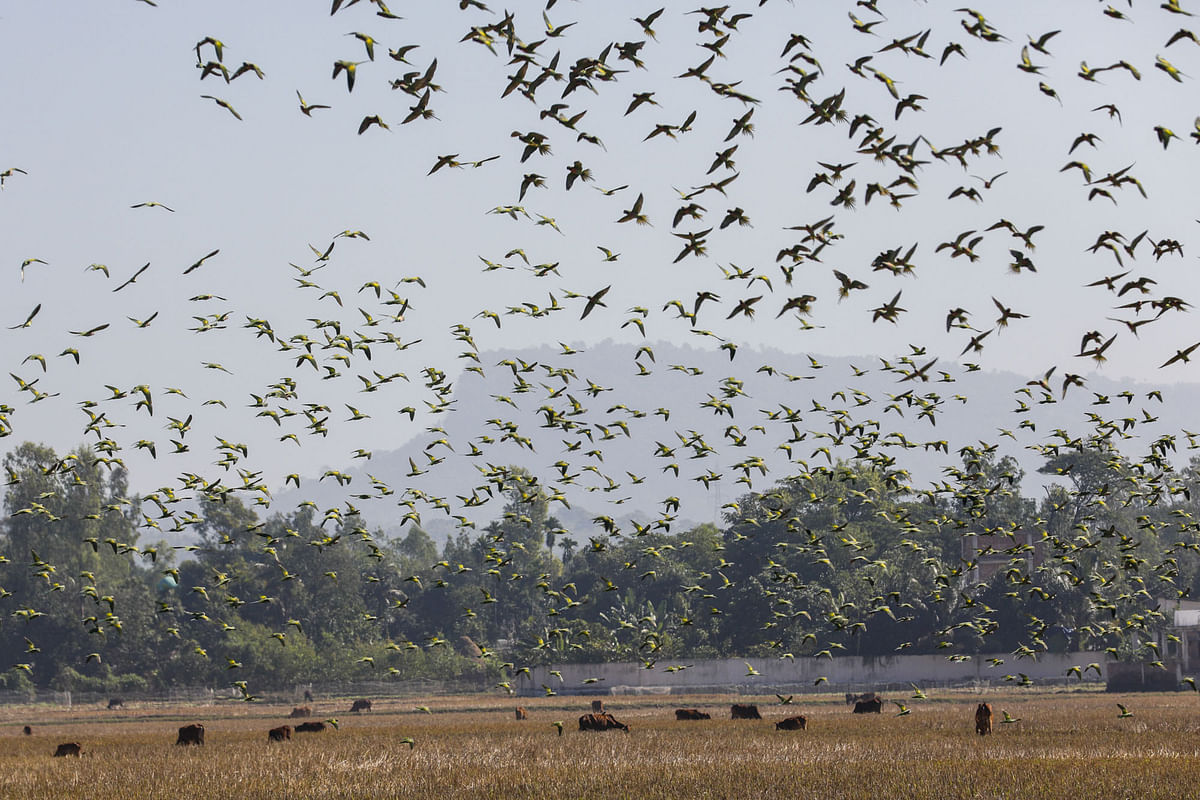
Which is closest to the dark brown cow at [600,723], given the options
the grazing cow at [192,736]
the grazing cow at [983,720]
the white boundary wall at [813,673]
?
the grazing cow at [983,720]

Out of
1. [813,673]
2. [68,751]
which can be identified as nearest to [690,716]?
[68,751]

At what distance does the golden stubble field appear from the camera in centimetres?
3231

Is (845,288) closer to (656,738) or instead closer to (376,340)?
(376,340)

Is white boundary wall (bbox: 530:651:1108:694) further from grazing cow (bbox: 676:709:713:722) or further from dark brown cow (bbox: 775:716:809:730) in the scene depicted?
dark brown cow (bbox: 775:716:809:730)

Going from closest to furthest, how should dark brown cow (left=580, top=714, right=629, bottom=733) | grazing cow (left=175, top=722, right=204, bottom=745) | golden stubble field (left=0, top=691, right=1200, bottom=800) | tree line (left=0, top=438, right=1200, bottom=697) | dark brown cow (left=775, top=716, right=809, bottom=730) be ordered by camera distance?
golden stubble field (left=0, top=691, right=1200, bottom=800) < dark brown cow (left=775, top=716, right=809, bottom=730) < grazing cow (left=175, top=722, right=204, bottom=745) < dark brown cow (left=580, top=714, right=629, bottom=733) < tree line (left=0, top=438, right=1200, bottom=697)

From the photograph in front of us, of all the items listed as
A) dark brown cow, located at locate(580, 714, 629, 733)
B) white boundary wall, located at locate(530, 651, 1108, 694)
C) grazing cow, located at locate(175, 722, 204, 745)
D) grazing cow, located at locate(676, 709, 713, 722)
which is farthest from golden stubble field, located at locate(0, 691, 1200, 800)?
white boundary wall, located at locate(530, 651, 1108, 694)

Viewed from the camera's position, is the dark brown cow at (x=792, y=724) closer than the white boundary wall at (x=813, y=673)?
Yes

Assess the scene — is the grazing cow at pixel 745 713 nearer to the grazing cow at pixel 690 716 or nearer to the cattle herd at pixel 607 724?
the cattle herd at pixel 607 724

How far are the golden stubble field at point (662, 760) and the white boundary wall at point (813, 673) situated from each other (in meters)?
37.8

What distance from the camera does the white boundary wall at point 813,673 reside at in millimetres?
109000

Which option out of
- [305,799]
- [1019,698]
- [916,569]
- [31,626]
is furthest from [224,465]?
[31,626]

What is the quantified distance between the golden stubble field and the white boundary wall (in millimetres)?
37795

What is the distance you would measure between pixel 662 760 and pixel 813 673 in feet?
255

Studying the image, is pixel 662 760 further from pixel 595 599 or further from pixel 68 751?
pixel 595 599
